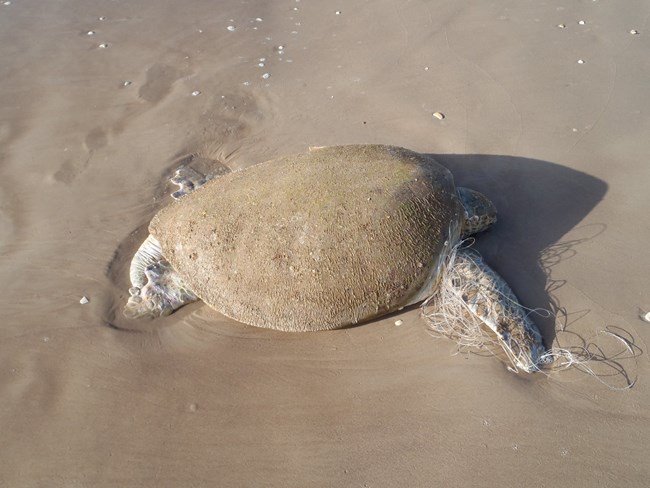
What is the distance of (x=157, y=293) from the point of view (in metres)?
3.44

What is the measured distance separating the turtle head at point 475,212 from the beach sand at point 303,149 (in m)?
0.21

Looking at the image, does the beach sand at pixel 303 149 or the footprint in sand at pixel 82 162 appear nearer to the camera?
the beach sand at pixel 303 149

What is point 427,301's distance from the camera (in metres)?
3.35

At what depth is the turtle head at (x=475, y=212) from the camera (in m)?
3.59

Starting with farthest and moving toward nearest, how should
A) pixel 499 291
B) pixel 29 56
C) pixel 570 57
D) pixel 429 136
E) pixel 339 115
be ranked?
pixel 29 56 → pixel 570 57 → pixel 339 115 → pixel 429 136 → pixel 499 291

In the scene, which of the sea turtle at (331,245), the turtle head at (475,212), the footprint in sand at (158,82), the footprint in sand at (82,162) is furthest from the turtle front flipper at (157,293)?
the footprint in sand at (158,82)

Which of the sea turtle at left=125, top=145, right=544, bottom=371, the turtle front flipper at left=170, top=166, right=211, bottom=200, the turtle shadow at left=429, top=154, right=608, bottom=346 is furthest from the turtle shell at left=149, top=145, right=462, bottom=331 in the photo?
the turtle front flipper at left=170, top=166, right=211, bottom=200

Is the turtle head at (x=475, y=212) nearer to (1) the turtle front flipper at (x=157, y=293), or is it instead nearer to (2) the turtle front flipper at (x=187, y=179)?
(1) the turtle front flipper at (x=157, y=293)

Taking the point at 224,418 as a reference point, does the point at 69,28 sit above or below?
above

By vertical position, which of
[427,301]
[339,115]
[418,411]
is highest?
[339,115]

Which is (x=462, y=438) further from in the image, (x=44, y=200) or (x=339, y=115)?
(x=44, y=200)

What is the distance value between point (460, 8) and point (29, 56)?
623 cm

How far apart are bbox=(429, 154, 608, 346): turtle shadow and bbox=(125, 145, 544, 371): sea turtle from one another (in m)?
0.31

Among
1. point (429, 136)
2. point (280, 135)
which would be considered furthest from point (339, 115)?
point (429, 136)
